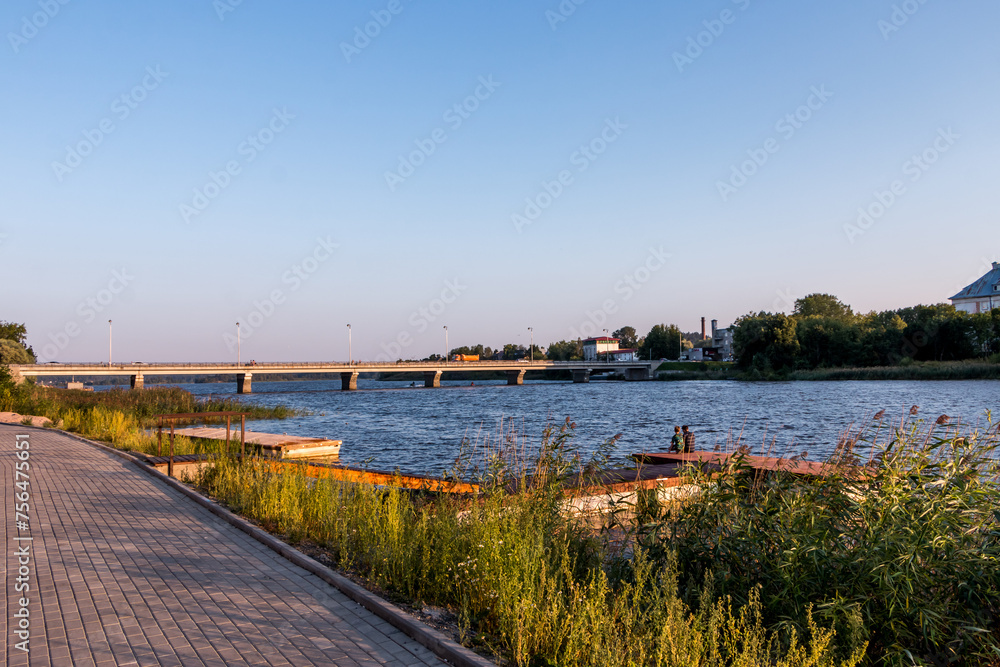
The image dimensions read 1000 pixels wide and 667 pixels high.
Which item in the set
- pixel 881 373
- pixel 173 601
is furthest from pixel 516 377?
pixel 173 601

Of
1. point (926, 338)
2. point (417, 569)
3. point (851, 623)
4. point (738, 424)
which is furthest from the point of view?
point (926, 338)

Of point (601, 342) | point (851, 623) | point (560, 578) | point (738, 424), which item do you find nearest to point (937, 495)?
point (851, 623)

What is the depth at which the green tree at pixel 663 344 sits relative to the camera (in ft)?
488

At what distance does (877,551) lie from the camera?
5.05 metres

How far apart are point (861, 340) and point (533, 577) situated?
3981 inches

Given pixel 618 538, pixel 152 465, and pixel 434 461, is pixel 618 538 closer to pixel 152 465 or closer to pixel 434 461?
pixel 152 465

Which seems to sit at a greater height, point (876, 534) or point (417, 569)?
point (876, 534)

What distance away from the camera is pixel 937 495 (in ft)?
17.5

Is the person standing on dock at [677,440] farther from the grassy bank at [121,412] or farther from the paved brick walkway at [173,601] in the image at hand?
the grassy bank at [121,412]

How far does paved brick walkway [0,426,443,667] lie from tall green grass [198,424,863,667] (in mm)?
582

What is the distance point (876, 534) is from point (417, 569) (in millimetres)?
4016

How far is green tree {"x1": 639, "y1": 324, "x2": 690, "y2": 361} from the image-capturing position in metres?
149

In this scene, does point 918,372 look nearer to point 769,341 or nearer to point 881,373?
point 881,373

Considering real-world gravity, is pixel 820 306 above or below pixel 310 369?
above
